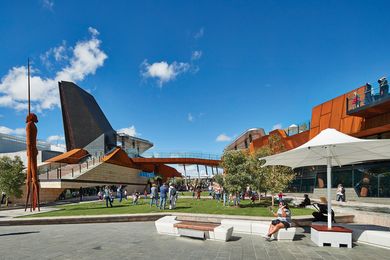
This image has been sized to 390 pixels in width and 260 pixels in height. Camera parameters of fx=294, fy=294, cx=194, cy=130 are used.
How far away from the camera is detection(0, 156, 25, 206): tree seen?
75.1ft

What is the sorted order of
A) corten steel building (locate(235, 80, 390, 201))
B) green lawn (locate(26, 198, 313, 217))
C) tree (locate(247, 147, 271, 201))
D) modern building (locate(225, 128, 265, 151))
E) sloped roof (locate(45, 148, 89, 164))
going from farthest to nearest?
1. modern building (locate(225, 128, 265, 151))
2. sloped roof (locate(45, 148, 89, 164))
3. corten steel building (locate(235, 80, 390, 201))
4. tree (locate(247, 147, 271, 201))
5. green lawn (locate(26, 198, 313, 217))

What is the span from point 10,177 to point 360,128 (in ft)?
91.2

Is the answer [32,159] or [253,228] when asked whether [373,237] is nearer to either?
[253,228]

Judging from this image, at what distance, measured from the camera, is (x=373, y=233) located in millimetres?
8148

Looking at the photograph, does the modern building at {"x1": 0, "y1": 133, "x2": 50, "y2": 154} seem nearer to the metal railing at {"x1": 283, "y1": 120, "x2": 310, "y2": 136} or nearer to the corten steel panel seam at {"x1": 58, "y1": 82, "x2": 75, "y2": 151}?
the corten steel panel seam at {"x1": 58, "y1": 82, "x2": 75, "y2": 151}

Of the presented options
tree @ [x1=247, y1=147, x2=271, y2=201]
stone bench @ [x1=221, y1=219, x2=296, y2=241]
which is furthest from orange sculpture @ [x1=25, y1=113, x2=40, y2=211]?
stone bench @ [x1=221, y1=219, x2=296, y2=241]

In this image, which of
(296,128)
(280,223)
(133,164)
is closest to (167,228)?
(280,223)

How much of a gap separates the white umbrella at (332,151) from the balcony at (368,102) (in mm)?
12745

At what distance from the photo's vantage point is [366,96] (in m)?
21.2

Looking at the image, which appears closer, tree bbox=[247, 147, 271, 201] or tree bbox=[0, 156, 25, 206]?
tree bbox=[247, 147, 271, 201]

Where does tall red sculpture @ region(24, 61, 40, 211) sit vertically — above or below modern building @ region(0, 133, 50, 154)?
below

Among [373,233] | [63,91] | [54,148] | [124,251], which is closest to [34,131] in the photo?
[124,251]

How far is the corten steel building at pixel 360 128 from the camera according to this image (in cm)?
2003

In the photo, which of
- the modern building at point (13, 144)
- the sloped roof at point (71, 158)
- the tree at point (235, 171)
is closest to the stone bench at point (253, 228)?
the tree at point (235, 171)
